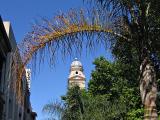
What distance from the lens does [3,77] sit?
125ft

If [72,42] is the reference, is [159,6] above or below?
above

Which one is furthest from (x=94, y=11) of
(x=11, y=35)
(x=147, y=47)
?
(x=11, y=35)

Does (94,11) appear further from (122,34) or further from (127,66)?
(127,66)

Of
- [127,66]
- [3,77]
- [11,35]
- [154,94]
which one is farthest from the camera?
[11,35]

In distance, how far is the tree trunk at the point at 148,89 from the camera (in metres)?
11.1

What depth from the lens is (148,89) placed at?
1127 centimetres

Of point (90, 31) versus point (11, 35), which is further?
point (11, 35)

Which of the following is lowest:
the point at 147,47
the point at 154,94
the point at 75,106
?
the point at 154,94

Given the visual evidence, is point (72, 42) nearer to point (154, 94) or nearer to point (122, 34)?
point (122, 34)

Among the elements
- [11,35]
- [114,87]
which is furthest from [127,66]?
[114,87]

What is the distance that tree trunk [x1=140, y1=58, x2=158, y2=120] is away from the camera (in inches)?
438

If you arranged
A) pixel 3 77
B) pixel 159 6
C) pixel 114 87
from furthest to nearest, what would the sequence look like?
pixel 114 87
pixel 3 77
pixel 159 6

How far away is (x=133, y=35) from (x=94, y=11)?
3.51ft

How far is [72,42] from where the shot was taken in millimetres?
11805
